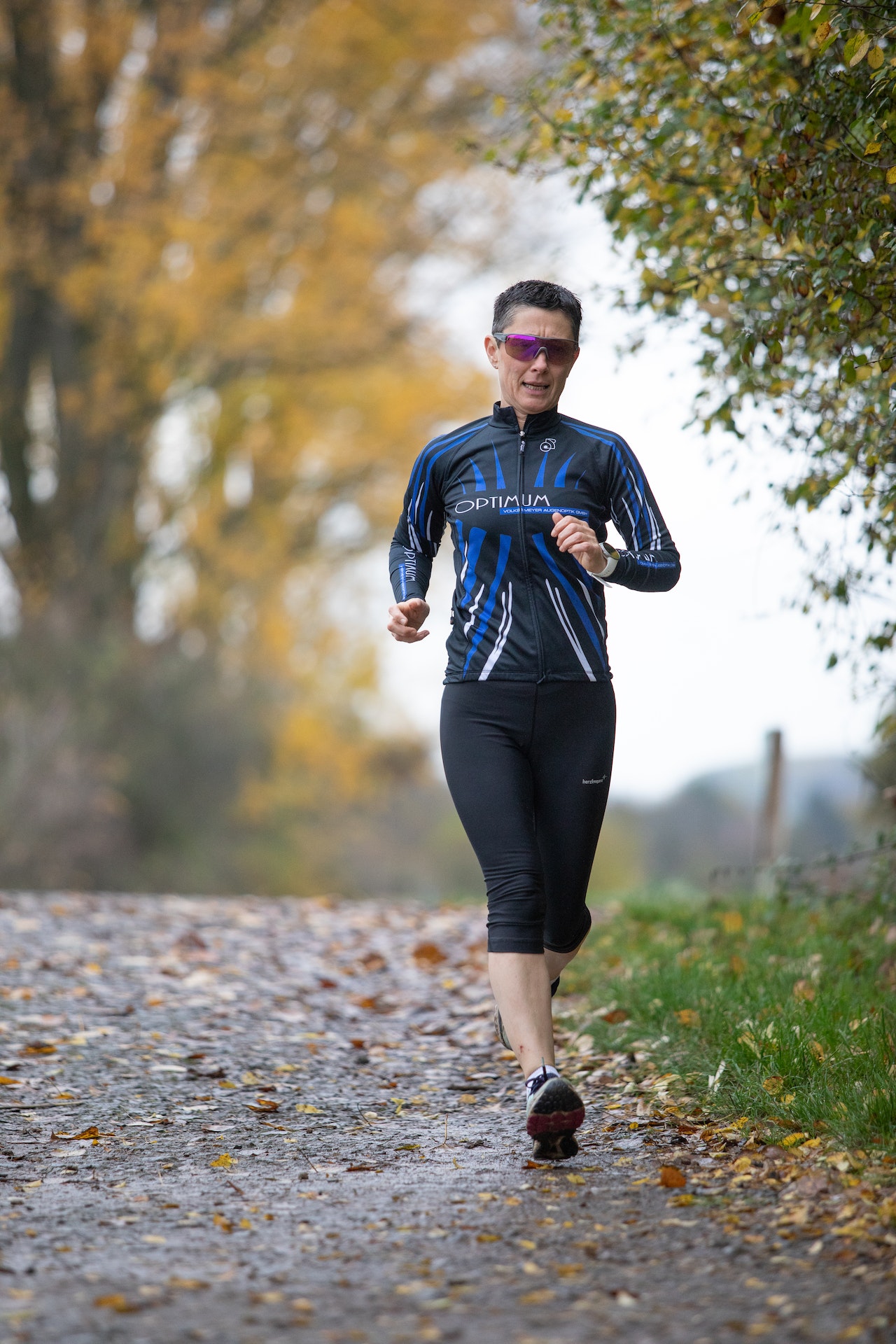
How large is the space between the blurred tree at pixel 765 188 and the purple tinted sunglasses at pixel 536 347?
0.88 meters

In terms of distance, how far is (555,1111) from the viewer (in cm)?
370

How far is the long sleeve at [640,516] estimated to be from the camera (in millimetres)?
4125

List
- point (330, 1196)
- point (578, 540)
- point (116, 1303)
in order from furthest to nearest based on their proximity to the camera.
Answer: point (578, 540) → point (330, 1196) → point (116, 1303)

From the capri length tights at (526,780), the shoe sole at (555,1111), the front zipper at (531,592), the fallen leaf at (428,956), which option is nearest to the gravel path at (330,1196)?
the shoe sole at (555,1111)

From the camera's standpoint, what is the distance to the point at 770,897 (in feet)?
24.5

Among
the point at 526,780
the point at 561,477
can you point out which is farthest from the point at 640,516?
the point at 526,780

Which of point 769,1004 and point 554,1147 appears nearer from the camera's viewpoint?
point 554,1147

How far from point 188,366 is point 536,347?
1419 centimetres

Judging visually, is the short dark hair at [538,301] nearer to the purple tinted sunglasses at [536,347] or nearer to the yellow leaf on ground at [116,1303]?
the purple tinted sunglasses at [536,347]

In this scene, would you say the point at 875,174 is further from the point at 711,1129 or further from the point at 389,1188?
the point at 389,1188

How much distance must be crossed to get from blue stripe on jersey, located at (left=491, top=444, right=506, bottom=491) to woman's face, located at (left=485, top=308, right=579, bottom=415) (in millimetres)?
166

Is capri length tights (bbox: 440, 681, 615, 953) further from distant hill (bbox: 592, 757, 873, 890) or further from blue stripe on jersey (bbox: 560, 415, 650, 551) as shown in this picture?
distant hill (bbox: 592, 757, 873, 890)

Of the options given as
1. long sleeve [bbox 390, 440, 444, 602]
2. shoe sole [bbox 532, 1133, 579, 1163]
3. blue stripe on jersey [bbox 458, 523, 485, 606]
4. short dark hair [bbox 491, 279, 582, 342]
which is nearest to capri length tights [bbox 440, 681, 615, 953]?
blue stripe on jersey [bbox 458, 523, 485, 606]

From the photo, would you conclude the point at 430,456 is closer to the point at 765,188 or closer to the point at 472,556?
the point at 472,556
